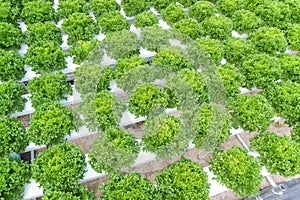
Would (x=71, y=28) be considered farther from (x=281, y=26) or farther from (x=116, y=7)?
(x=281, y=26)

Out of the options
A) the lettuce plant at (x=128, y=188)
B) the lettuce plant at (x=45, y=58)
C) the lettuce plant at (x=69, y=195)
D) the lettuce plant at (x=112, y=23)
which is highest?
the lettuce plant at (x=112, y=23)

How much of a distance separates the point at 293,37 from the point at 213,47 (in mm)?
2111

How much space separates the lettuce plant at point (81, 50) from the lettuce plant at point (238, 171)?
10.8 feet

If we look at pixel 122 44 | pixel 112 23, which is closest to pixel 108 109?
pixel 122 44

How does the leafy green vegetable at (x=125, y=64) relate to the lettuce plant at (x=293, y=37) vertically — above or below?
below

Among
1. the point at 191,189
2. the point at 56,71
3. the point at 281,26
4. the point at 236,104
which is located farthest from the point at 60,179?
the point at 281,26

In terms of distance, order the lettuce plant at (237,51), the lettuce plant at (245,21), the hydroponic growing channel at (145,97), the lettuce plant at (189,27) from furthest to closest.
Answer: the lettuce plant at (245,21) < the lettuce plant at (189,27) < the lettuce plant at (237,51) < the hydroponic growing channel at (145,97)

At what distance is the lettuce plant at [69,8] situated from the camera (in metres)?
7.29

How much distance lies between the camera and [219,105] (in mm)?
5895

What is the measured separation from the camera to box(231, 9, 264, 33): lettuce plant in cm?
739

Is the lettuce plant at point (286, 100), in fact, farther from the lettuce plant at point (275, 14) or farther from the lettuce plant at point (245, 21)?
the lettuce plant at point (275, 14)

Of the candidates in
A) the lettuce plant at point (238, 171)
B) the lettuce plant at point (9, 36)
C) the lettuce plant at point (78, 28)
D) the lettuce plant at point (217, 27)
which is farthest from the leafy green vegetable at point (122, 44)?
the lettuce plant at point (238, 171)

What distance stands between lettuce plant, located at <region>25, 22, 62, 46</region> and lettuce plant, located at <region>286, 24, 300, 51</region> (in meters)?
5.28

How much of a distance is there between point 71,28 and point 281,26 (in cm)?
501
